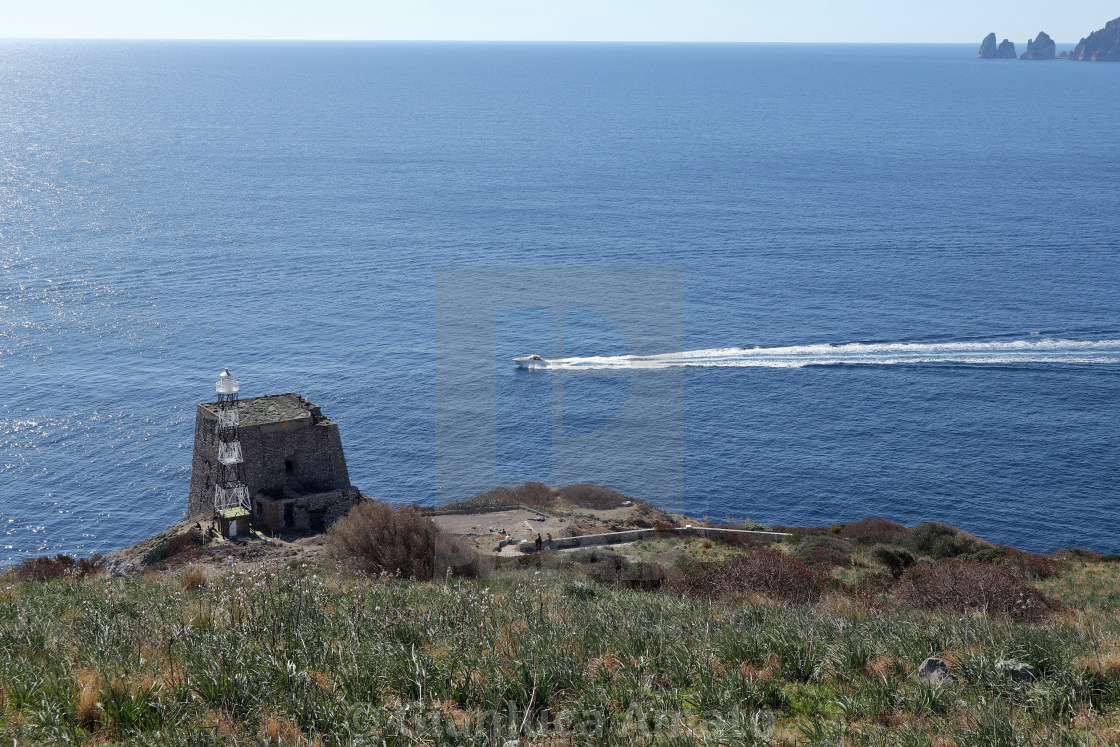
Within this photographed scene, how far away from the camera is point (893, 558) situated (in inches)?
1346

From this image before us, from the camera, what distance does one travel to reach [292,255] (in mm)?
101062

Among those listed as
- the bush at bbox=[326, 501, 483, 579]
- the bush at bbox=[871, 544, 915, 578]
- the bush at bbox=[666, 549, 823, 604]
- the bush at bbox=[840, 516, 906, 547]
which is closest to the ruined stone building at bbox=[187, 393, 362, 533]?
the bush at bbox=[326, 501, 483, 579]

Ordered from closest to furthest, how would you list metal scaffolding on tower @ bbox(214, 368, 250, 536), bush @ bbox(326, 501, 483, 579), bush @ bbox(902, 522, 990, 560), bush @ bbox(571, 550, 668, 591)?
bush @ bbox(326, 501, 483, 579)
bush @ bbox(571, 550, 668, 591)
bush @ bbox(902, 522, 990, 560)
metal scaffolding on tower @ bbox(214, 368, 250, 536)

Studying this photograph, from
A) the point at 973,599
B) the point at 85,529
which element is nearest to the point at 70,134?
the point at 85,529

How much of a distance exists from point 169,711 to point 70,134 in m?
223

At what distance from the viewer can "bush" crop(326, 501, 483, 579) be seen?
2606cm

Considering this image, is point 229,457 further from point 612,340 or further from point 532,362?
point 612,340

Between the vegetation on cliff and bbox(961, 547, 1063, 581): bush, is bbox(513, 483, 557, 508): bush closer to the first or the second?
bbox(961, 547, 1063, 581): bush

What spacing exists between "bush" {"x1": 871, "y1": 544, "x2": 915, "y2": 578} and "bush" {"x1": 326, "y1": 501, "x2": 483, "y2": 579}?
15640 millimetres

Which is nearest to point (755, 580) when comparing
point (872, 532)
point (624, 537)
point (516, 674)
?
point (516, 674)

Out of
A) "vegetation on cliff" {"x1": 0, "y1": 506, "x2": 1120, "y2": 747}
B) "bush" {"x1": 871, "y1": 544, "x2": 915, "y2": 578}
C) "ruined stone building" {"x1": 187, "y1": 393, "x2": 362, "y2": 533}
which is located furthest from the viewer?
"ruined stone building" {"x1": 187, "y1": 393, "x2": 362, "y2": 533}

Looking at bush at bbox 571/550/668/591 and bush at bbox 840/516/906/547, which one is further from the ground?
bush at bbox 571/550/668/591

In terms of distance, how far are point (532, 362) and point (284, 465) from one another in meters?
32.3

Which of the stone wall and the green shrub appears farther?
the stone wall
